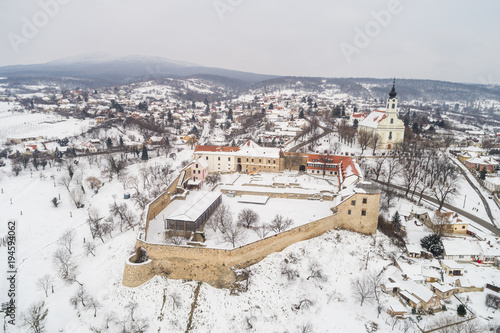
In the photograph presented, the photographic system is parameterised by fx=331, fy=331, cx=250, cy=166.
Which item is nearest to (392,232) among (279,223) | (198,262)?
(279,223)

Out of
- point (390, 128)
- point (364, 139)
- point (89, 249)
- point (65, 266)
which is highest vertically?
point (390, 128)

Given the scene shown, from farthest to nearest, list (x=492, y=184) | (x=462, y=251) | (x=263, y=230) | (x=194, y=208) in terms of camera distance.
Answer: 1. (x=492, y=184)
2. (x=194, y=208)
3. (x=462, y=251)
4. (x=263, y=230)

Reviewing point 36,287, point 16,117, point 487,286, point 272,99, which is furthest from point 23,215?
point 272,99

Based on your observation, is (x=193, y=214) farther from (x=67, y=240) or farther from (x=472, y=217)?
(x=472, y=217)

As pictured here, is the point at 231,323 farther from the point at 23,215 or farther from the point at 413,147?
the point at 413,147

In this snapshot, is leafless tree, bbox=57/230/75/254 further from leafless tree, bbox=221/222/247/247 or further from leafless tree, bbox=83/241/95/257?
leafless tree, bbox=221/222/247/247
